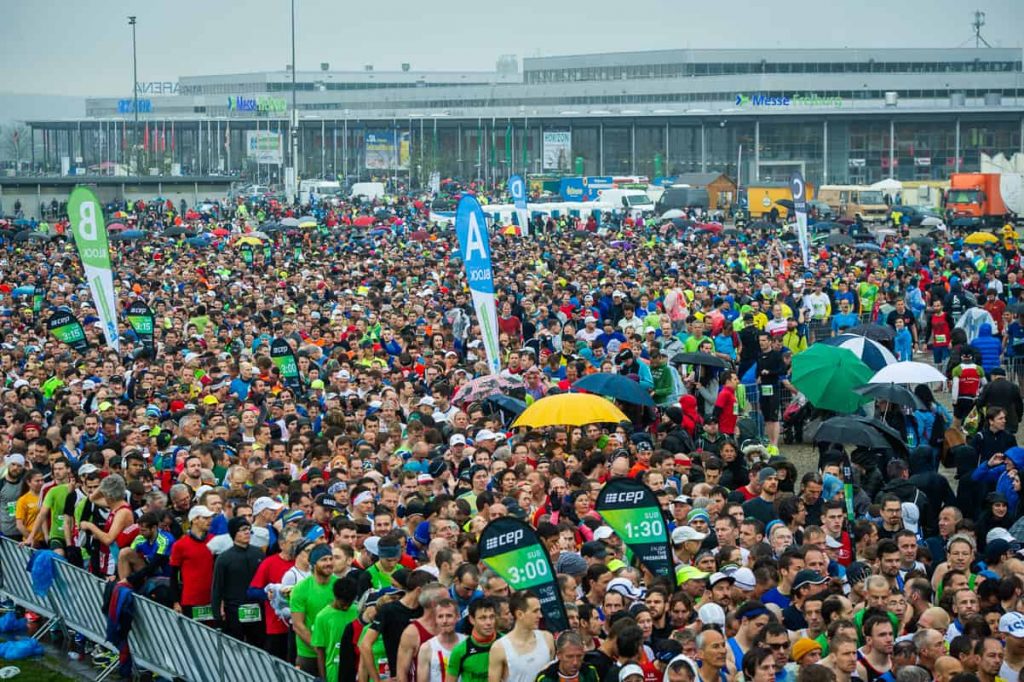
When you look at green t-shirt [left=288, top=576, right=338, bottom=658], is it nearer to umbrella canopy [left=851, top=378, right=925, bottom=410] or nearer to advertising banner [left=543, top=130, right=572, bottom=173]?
umbrella canopy [left=851, top=378, right=925, bottom=410]

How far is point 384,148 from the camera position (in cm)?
11694

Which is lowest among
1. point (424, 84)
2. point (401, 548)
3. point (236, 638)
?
point (236, 638)

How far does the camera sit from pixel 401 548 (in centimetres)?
991

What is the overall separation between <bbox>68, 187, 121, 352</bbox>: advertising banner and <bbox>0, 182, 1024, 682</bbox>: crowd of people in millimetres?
762

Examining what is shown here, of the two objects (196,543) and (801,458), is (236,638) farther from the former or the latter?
(801,458)

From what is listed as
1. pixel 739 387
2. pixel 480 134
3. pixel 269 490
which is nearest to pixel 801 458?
pixel 739 387

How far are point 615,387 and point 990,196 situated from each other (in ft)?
156

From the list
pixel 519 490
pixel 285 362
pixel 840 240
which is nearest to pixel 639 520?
pixel 519 490

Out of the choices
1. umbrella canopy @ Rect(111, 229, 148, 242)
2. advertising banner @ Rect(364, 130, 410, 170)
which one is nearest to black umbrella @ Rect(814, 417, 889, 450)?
umbrella canopy @ Rect(111, 229, 148, 242)

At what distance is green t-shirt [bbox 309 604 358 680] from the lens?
937 cm

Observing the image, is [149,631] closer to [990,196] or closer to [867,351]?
[867,351]

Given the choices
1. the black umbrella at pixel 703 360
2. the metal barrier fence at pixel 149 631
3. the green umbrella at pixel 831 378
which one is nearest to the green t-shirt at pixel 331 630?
the metal barrier fence at pixel 149 631

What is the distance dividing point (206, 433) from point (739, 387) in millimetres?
5855

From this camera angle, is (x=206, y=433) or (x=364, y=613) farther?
(x=206, y=433)
